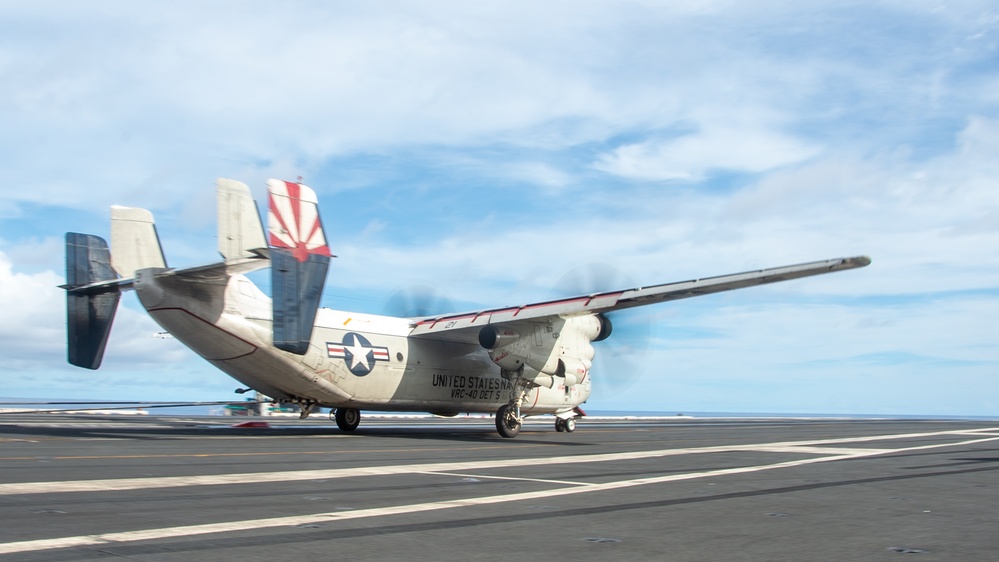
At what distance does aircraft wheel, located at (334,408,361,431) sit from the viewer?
2897cm

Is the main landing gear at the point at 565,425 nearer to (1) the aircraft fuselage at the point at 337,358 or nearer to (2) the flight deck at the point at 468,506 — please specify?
(1) the aircraft fuselage at the point at 337,358

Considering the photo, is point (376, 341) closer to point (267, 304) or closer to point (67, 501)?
point (267, 304)

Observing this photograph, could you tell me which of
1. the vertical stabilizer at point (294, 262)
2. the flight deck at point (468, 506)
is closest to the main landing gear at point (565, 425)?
the flight deck at point (468, 506)

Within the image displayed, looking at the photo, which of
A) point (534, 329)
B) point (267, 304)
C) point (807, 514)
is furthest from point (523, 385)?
point (807, 514)

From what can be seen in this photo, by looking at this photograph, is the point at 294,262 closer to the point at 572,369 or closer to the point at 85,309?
the point at 85,309

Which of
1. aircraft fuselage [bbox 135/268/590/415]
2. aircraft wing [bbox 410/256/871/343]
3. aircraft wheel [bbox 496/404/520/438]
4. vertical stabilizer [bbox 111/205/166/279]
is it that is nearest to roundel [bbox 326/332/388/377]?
aircraft fuselage [bbox 135/268/590/415]

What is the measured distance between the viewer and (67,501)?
10289 mm

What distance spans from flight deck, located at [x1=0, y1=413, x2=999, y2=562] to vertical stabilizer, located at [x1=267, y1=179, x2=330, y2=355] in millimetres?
2896

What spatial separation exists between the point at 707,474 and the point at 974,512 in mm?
5534

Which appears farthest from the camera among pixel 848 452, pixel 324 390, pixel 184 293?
pixel 324 390

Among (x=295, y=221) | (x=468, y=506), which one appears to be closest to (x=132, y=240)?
(x=295, y=221)

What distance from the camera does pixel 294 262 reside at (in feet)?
67.7

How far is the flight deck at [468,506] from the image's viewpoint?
8.03 metres

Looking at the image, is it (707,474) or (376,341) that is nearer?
(707,474)
